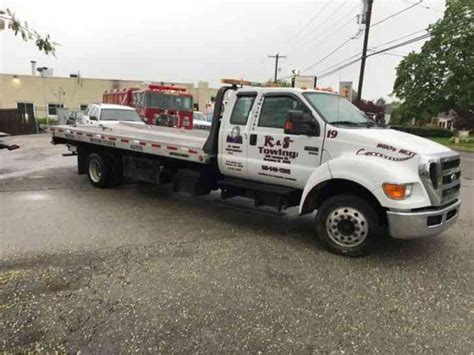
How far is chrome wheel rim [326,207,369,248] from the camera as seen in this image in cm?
472

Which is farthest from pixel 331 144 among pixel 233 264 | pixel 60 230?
pixel 60 230

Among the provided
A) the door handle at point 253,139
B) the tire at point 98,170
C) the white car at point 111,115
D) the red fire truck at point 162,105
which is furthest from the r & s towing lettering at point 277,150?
the red fire truck at point 162,105

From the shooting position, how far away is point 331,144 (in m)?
5.00

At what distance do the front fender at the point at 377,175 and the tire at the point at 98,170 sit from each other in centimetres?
529

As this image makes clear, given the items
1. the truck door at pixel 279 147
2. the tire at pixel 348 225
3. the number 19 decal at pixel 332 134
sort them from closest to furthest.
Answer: the tire at pixel 348 225
the number 19 decal at pixel 332 134
the truck door at pixel 279 147

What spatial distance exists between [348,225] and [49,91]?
3968 cm

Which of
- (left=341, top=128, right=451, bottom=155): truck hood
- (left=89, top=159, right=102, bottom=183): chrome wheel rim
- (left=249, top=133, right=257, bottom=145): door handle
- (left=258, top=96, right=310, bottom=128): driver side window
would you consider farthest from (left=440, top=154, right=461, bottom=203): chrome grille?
(left=89, top=159, right=102, bottom=183): chrome wheel rim

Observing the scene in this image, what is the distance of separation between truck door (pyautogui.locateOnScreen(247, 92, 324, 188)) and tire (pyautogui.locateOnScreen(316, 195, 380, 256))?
579 millimetres

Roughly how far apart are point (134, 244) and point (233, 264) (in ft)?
4.76

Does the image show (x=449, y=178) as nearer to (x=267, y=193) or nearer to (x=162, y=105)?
(x=267, y=193)

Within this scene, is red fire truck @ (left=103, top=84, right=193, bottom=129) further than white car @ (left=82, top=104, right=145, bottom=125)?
Yes

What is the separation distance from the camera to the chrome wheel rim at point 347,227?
472 centimetres

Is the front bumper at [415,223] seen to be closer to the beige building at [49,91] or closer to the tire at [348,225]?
the tire at [348,225]

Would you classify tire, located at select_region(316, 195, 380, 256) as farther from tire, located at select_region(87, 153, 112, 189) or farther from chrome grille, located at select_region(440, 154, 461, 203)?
tire, located at select_region(87, 153, 112, 189)
